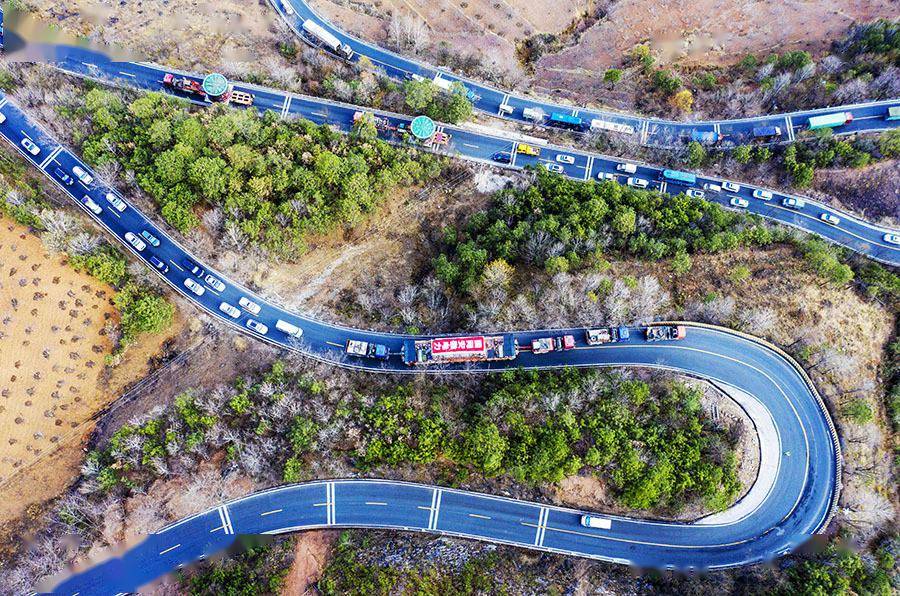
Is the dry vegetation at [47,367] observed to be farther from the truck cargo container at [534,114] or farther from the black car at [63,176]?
the truck cargo container at [534,114]

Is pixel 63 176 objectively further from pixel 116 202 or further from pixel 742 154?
pixel 742 154

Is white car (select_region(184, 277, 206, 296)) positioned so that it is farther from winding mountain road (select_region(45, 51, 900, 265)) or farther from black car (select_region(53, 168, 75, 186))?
winding mountain road (select_region(45, 51, 900, 265))

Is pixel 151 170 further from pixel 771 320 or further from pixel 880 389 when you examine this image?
pixel 880 389

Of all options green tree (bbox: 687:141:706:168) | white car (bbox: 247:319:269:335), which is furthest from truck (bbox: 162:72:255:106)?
green tree (bbox: 687:141:706:168)

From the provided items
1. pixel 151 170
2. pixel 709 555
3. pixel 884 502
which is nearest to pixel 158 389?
pixel 151 170

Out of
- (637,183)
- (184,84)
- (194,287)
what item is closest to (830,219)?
(637,183)

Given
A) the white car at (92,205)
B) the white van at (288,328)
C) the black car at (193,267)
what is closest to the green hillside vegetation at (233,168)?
the black car at (193,267)
